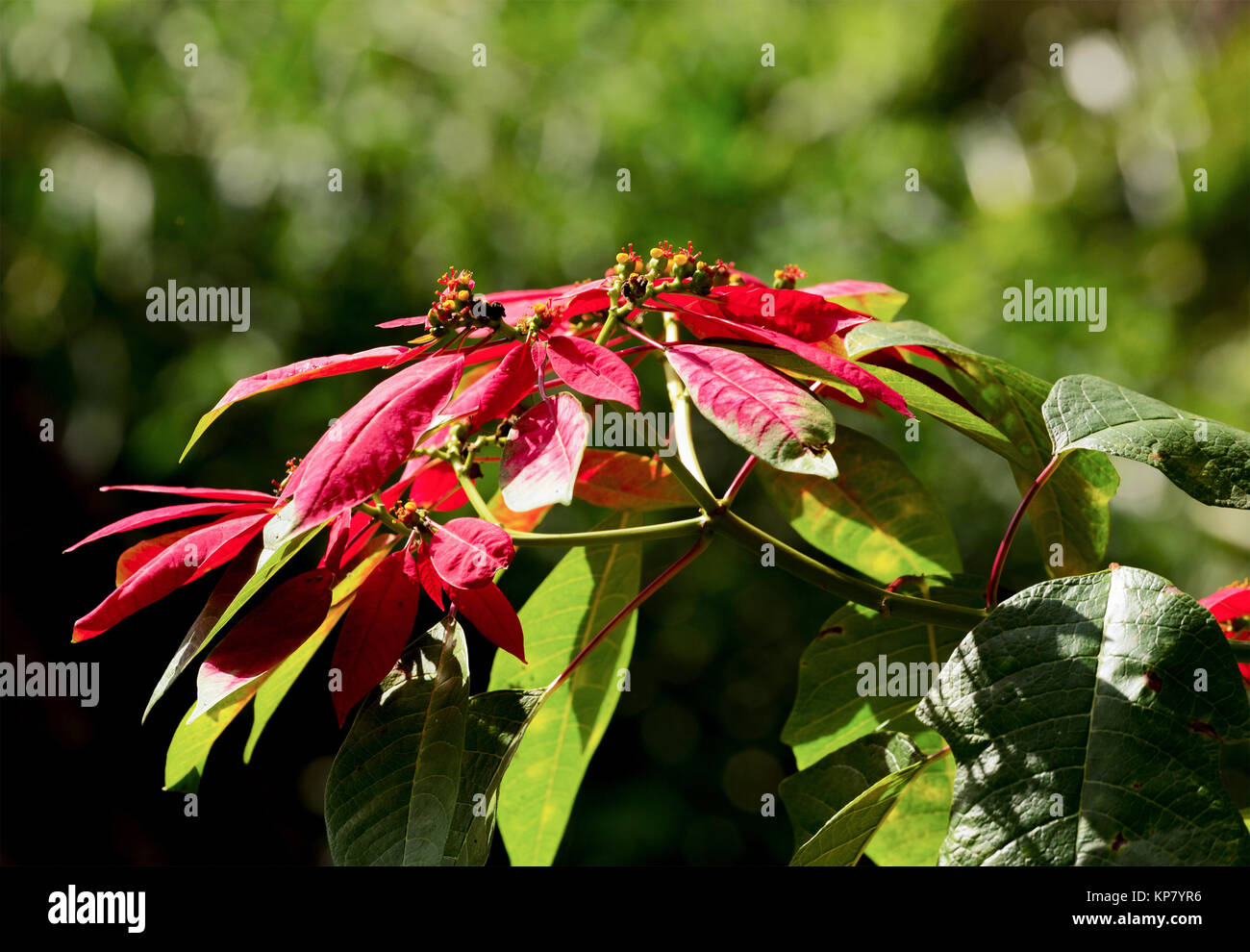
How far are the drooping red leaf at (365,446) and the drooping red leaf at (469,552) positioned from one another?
0.04m

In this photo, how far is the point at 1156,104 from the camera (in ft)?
11.8

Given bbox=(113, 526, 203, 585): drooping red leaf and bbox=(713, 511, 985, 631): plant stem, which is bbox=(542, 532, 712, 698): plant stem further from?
bbox=(113, 526, 203, 585): drooping red leaf

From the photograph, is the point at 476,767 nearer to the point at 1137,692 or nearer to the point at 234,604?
the point at 234,604

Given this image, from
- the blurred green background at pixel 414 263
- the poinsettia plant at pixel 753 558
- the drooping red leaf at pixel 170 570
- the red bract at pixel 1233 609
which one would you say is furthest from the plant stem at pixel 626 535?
the blurred green background at pixel 414 263

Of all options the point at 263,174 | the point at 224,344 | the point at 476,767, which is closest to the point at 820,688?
the point at 476,767

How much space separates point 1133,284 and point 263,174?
2.73 metres

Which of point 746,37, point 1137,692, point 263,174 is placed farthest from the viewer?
point 746,37

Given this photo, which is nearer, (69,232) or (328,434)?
(328,434)

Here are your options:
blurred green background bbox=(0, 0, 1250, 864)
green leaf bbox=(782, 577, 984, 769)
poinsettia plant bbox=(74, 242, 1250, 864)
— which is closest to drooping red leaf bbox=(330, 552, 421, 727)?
poinsettia plant bbox=(74, 242, 1250, 864)

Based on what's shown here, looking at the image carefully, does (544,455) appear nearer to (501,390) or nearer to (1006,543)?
(501,390)

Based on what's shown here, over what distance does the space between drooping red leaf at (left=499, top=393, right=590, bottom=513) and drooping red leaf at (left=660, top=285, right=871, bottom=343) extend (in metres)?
0.10

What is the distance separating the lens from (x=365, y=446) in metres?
0.34

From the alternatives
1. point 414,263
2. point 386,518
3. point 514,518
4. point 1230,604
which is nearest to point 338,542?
point 386,518

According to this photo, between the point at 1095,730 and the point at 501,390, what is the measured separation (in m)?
0.23
